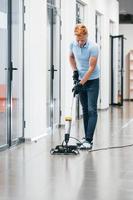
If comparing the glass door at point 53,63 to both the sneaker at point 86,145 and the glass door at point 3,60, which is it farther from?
the sneaker at point 86,145

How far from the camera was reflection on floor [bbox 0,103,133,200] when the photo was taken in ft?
13.9

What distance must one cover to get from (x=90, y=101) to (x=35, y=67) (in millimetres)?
1360

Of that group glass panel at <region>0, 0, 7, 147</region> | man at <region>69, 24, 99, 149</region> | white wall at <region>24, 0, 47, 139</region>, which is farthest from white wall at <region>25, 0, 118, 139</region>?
man at <region>69, 24, 99, 149</region>

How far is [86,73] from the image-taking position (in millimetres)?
6398

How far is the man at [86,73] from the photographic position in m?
6.42

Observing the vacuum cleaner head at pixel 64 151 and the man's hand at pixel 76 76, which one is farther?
the man's hand at pixel 76 76

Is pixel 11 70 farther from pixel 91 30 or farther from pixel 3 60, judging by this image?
pixel 91 30

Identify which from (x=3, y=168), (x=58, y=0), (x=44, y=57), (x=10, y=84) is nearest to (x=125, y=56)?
(x=58, y=0)

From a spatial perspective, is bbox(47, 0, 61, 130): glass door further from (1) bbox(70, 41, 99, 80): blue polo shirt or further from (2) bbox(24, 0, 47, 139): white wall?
(1) bbox(70, 41, 99, 80): blue polo shirt

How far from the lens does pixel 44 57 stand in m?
8.05

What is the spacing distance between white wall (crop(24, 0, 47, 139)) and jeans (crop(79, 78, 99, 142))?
3.53ft

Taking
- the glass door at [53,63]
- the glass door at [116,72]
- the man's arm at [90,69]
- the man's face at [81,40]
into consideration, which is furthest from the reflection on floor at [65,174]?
the glass door at [116,72]

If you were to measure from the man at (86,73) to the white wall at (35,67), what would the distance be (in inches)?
37.2

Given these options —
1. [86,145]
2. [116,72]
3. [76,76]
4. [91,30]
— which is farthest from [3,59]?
[116,72]
